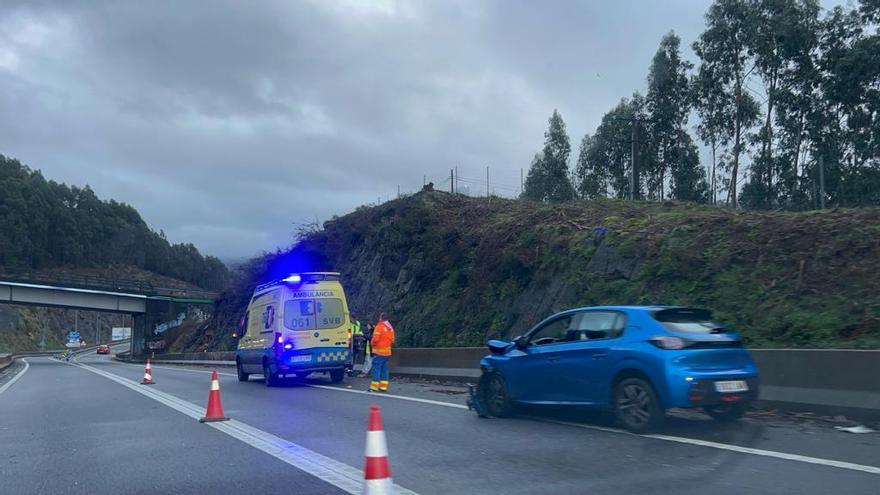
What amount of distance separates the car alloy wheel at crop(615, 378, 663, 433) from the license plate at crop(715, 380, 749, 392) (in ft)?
2.39

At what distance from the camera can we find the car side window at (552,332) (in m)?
10.1

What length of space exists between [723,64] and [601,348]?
32068 mm

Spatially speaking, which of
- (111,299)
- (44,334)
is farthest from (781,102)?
(44,334)

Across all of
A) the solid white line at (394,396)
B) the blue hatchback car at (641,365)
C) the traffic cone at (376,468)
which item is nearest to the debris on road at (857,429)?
the blue hatchback car at (641,365)

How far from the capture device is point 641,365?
8.65 meters

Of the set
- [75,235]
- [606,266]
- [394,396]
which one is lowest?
[394,396]

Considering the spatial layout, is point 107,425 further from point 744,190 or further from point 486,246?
point 744,190

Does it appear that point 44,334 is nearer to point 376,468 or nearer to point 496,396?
point 496,396

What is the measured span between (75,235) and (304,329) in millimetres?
112901

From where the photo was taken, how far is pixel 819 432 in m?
8.61

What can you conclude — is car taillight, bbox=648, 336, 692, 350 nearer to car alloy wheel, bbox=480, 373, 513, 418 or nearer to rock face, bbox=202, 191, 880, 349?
car alloy wheel, bbox=480, 373, 513, 418

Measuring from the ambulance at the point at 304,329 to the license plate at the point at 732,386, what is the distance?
11.8 metres

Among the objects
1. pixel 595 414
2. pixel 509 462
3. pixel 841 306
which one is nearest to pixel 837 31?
pixel 841 306

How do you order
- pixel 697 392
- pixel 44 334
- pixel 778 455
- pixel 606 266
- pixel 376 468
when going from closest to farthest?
pixel 376 468 → pixel 778 455 → pixel 697 392 → pixel 606 266 → pixel 44 334
